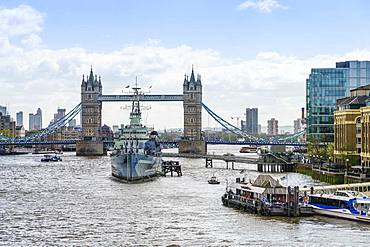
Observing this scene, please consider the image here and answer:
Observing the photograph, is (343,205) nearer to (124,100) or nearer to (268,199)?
(268,199)

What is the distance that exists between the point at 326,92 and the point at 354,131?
104ft

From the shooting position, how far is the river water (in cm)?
3906

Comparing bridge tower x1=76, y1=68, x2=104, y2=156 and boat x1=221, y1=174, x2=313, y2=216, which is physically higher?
bridge tower x1=76, y1=68, x2=104, y2=156

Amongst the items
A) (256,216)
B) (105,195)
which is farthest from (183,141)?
(256,216)

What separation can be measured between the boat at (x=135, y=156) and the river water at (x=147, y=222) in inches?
389

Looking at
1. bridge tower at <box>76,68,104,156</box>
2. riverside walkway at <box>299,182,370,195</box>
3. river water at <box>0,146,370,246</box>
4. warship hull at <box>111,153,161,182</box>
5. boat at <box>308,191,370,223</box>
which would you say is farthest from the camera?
bridge tower at <box>76,68,104,156</box>

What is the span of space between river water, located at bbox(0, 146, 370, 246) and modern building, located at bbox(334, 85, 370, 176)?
15.6 metres

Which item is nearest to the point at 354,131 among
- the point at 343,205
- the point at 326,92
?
the point at 326,92

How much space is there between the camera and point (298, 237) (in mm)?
39688

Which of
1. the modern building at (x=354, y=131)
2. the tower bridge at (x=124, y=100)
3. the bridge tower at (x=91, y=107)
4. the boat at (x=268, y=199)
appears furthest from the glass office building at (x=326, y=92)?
the bridge tower at (x=91, y=107)

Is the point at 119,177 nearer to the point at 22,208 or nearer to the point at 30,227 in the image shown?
the point at 22,208

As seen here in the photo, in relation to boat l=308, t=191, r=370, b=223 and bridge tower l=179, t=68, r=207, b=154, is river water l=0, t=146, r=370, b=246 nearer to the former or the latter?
boat l=308, t=191, r=370, b=223

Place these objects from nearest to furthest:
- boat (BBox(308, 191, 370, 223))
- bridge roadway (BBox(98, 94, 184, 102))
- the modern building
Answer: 1. boat (BBox(308, 191, 370, 223))
2. the modern building
3. bridge roadway (BBox(98, 94, 184, 102))

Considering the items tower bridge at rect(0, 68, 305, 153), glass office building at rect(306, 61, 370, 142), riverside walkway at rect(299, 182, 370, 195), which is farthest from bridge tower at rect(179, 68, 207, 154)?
riverside walkway at rect(299, 182, 370, 195)
